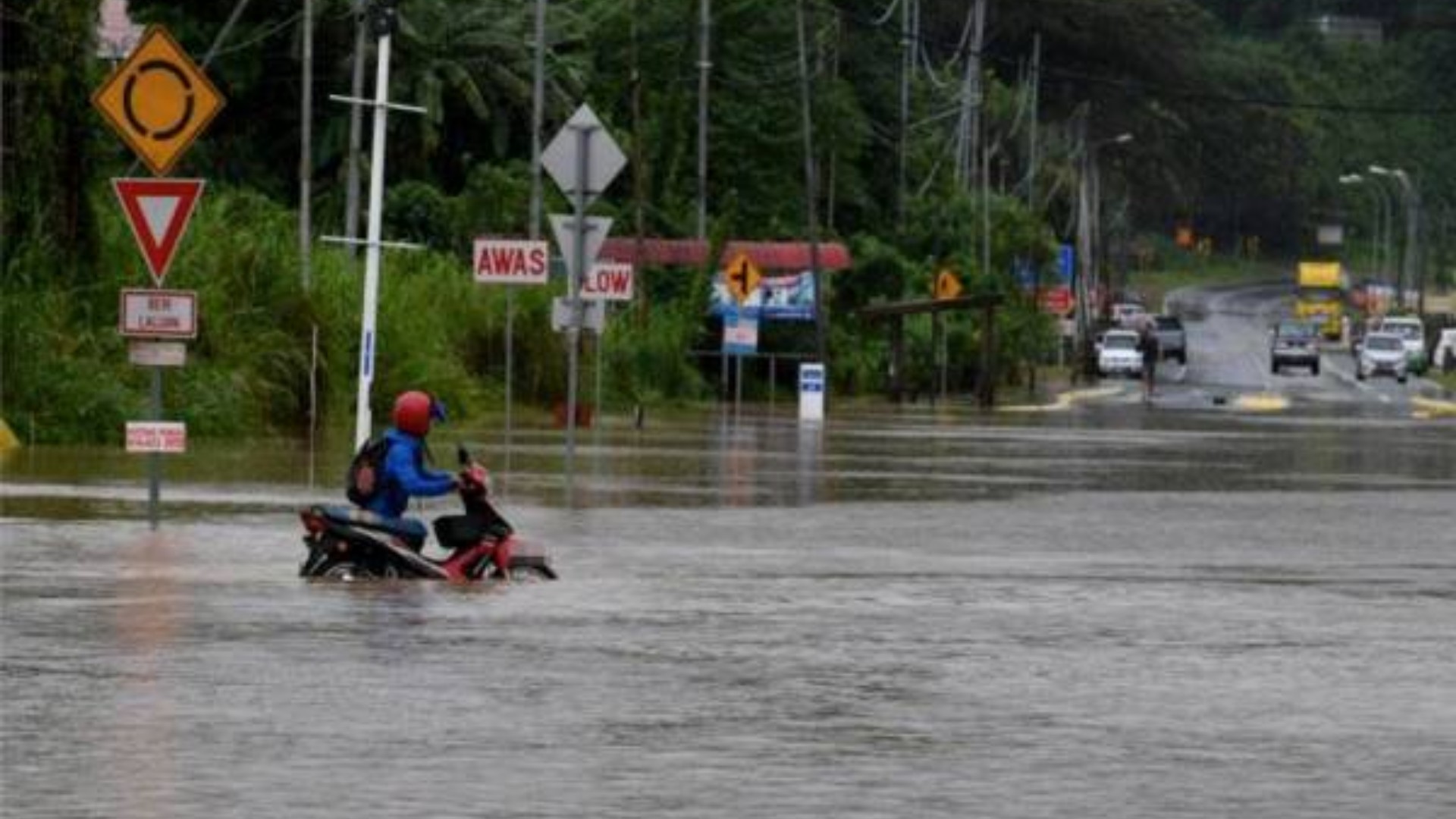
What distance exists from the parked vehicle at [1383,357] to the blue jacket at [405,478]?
106 metres

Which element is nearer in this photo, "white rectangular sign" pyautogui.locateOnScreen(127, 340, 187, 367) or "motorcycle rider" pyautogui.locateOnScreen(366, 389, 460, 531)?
"motorcycle rider" pyautogui.locateOnScreen(366, 389, 460, 531)

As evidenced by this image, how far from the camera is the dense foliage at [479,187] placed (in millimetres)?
43812

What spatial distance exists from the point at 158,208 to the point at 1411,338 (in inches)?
4756

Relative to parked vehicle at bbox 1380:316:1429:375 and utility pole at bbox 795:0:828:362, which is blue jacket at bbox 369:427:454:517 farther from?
parked vehicle at bbox 1380:316:1429:375

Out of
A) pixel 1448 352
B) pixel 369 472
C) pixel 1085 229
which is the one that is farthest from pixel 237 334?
pixel 1085 229

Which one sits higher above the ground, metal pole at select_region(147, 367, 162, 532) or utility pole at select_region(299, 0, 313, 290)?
utility pole at select_region(299, 0, 313, 290)

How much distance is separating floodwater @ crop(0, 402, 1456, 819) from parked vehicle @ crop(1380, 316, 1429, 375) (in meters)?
105

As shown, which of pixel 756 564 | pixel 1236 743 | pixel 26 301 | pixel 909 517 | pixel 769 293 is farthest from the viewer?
pixel 769 293

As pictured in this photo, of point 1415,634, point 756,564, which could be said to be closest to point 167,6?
point 756,564

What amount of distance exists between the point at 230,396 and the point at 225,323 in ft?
5.95

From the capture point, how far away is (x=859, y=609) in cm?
2095

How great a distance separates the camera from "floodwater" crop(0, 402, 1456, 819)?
1287 centimetres

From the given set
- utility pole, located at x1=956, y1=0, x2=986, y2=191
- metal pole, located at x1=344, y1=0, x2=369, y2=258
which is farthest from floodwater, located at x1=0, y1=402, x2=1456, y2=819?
utility pole, located at x1=956, y1=0, x2=986, y2=191

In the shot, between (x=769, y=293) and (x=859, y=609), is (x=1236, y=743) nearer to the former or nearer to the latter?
(x=859, y=609)
